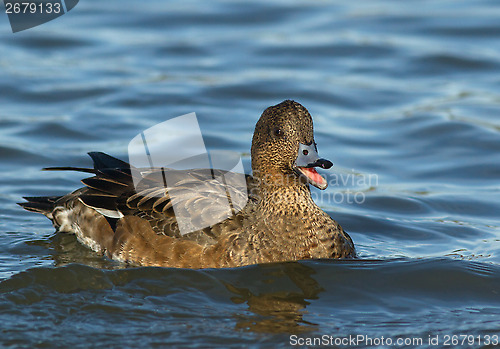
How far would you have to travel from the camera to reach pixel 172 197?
7.57 meters

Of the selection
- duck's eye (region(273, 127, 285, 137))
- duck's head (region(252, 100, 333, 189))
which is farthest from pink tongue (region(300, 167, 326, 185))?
duck's eye (region(273, 127, 285, 137))

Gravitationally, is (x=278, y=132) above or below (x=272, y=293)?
above

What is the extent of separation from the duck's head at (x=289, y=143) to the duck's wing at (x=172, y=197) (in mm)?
A: 571

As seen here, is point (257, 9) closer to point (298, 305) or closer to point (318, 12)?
point (318, 12)

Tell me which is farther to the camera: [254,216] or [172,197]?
[172,197]

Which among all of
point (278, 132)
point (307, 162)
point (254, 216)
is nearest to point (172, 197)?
point (254, 216)

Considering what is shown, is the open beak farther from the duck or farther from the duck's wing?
the duck's wing

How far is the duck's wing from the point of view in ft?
24.1

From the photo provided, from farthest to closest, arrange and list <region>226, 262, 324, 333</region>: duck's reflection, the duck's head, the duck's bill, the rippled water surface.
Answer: the duck's head → the duck's bill → the rippled water surface → <region>226, 262, 324, 333</region>: duck's reflection

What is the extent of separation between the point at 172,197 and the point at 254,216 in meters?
0.81

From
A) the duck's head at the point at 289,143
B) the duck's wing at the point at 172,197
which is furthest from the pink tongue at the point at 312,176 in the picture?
the duck's wing at the point at 172,197

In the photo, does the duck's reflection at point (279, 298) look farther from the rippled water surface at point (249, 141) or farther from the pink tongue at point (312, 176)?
the pink tongue at point (312, 176)

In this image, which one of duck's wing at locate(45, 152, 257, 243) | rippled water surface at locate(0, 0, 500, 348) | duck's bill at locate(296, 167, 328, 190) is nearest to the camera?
rippled water surface at locate(0, 0, 500, 348)

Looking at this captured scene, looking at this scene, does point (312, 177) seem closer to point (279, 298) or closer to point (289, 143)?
point (289, 143)
